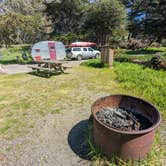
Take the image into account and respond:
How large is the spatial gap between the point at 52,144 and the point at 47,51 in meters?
11.5

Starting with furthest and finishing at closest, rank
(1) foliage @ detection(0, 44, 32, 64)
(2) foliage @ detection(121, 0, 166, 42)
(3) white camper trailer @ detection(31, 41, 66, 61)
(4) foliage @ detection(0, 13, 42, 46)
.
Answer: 1. (2) foliage @ detection(121, 0, 166, 42)
2. (1) foliage @ detection(0, 44, 32, 64)
3. (4) foliage @ detection(0, 13, 42, 46)
4. (3) white camper trailer @ detection(31, 41, 66, 61)

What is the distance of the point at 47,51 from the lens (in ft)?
45.2

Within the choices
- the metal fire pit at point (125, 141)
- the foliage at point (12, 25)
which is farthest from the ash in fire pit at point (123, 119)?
the foliage at point (12, 25)

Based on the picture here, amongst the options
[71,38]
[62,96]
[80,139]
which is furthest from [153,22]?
[80,139]

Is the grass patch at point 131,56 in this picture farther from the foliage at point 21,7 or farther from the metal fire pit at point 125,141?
the foliage at point 21,7

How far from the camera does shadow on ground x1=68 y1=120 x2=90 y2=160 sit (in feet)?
9.37

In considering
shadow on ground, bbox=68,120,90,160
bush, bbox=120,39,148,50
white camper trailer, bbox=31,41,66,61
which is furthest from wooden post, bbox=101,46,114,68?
bush, bbox=120,39,148,50

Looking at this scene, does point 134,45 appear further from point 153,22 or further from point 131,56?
point 131,56

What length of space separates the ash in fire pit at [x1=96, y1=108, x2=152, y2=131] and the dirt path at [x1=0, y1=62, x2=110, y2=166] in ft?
1.88

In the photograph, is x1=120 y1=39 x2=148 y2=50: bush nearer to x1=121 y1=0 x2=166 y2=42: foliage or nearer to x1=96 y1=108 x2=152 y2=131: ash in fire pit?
x1=121 y1=0 x2=166 y2=42: foliage

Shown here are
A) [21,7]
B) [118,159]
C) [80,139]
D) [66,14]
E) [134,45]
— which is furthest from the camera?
[21,7]

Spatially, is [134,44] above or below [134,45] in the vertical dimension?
above

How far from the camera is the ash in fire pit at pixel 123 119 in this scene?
9.20ft

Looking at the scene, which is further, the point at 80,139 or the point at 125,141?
the point at 80,139
